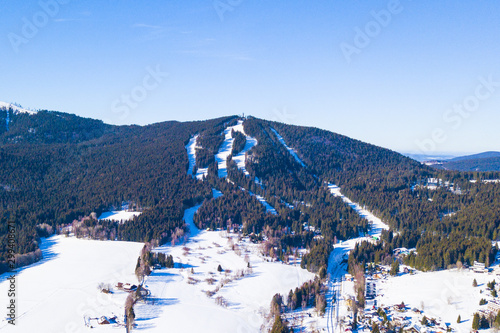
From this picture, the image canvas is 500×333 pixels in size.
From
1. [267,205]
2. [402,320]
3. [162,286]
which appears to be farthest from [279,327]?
[267,205]

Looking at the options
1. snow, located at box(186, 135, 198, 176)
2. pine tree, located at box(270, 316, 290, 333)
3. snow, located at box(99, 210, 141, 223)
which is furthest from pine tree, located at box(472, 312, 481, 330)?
snow, located at box(186, 135, 198, 176)

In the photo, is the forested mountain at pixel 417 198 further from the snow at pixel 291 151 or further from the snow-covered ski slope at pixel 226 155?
the snow-covered ski slope at pixel 226 155

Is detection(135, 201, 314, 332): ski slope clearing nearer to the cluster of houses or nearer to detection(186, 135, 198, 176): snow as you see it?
the cluster of houses

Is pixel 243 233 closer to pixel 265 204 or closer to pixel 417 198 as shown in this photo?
pixel 265 204

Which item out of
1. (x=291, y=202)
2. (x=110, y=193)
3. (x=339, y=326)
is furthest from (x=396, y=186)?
(x=110, y=193)

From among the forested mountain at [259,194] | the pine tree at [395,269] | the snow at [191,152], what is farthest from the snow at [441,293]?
the snow at [191,152]
